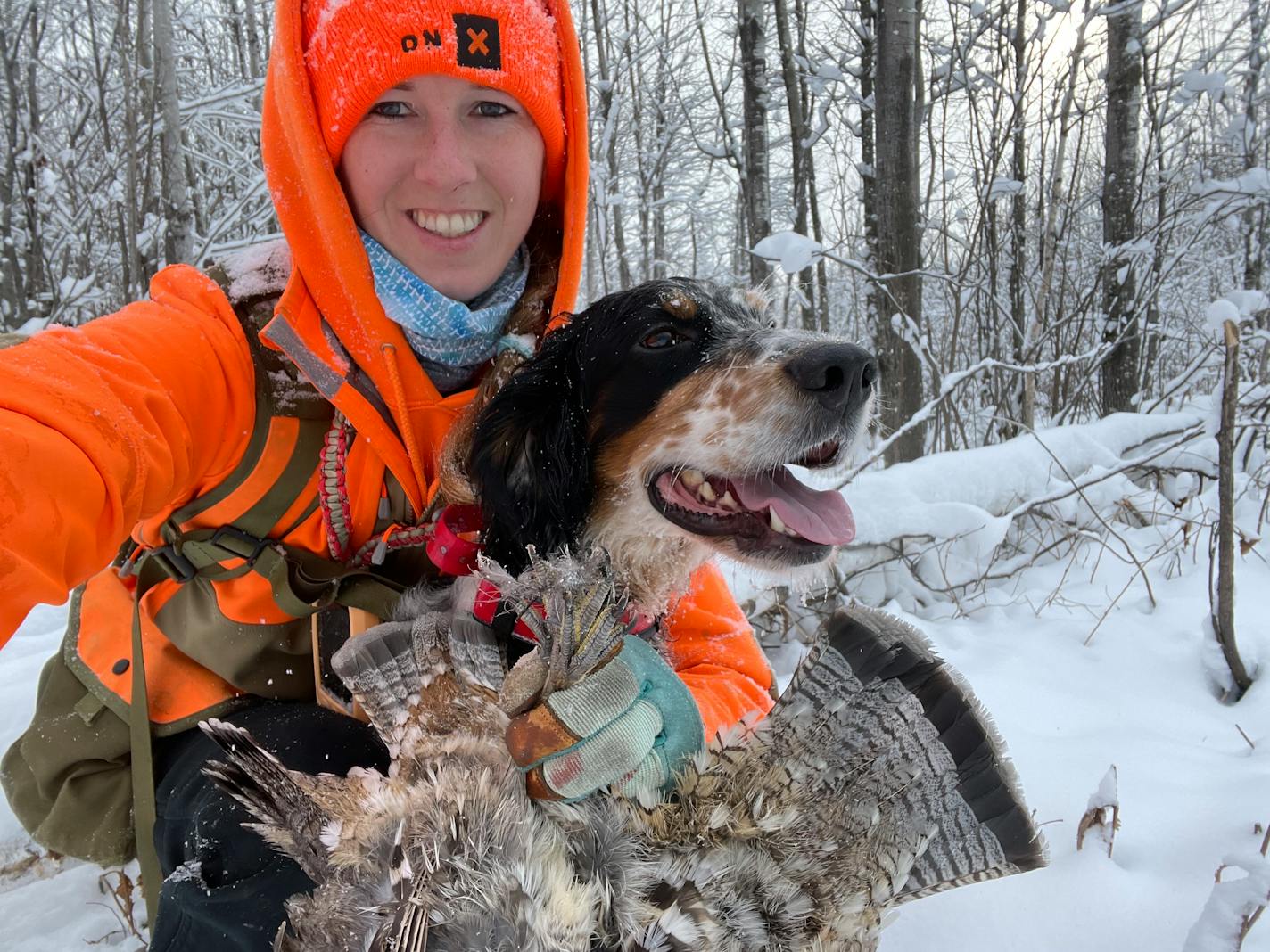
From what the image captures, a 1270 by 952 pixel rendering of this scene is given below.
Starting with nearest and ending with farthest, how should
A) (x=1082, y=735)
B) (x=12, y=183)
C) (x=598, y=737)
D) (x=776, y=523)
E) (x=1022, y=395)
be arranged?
1. (x=598, y=737)
2. (x=776, y=523)
3. (x=1082, y=735)
4. (x=1022, y=395)
5. (x=12, y=183)

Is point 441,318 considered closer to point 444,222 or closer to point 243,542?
point 444,222

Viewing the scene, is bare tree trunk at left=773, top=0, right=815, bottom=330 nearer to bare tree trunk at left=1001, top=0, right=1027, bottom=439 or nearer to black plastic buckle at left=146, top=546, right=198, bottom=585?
bare tree trunk at left=1001, top=0, right=1027, bottom=439

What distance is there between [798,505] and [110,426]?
1345mm

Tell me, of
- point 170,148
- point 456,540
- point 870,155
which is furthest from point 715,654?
point 870,155

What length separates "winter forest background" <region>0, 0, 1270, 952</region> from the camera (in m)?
1.92

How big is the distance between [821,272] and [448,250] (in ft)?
30.9

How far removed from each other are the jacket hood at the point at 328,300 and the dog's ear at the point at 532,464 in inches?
8.0

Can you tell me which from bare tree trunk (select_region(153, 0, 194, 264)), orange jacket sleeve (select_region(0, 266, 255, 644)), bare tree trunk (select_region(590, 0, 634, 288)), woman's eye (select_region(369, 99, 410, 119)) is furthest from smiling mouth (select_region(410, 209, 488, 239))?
bare tree trunk (select_region(590, 0, 634, 288))

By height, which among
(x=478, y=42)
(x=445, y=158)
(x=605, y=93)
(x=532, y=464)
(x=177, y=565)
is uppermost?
(x=605, y=93)

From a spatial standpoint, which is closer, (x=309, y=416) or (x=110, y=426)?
(x=110, y=426)

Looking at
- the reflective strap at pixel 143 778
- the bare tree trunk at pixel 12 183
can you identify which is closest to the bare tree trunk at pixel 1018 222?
the reflective strap at pixel 143 778

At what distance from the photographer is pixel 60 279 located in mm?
7430

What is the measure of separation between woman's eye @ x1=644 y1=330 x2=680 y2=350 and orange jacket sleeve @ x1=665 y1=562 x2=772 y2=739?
0.61 meters

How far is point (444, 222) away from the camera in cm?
192
